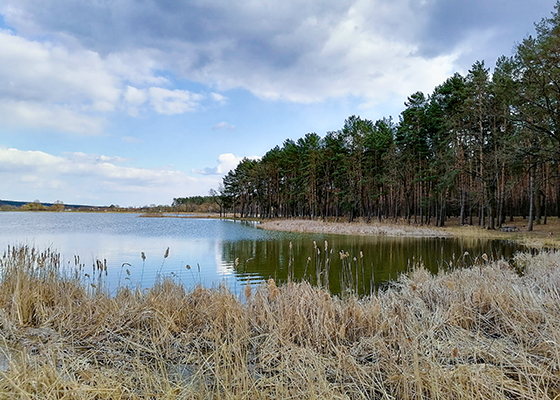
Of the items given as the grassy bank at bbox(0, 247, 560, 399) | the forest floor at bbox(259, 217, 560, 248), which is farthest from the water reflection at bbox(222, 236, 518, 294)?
the grassy bank at bbox(0, 247, 560, 399)

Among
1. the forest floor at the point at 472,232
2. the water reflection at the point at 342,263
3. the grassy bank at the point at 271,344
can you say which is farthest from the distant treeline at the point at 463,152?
the grassy bank at the point at 271,344

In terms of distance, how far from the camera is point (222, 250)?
15719 mm

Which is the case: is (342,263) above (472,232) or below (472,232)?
below

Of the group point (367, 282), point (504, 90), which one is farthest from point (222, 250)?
point (504, 90)

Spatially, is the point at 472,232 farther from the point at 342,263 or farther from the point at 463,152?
the point at 342,263

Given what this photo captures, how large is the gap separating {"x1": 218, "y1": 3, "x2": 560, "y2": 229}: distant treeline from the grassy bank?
1552cm

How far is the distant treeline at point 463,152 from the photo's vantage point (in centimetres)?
1681

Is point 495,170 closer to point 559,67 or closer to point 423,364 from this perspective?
point 559,67

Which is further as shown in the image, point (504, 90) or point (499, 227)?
point (499, 227)

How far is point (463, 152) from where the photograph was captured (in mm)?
26625

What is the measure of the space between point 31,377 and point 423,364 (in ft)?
10.2

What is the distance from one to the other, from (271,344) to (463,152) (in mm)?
28189

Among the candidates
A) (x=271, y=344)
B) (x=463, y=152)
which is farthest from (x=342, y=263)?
(x=463, y=152)

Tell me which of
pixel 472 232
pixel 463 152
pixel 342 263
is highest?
pixel 463 152
